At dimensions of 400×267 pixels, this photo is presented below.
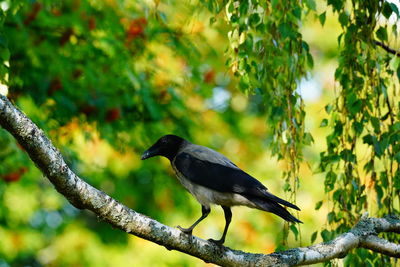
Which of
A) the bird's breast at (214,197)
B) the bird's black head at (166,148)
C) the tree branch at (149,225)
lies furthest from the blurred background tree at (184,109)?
the bird's black head at (166,148)

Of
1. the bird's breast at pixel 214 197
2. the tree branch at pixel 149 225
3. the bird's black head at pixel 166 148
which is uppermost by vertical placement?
the bird's black head at pixel 166 148

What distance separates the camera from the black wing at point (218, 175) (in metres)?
3.97

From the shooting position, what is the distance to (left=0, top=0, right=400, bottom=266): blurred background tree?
3.71 metres

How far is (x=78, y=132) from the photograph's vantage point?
6.74m

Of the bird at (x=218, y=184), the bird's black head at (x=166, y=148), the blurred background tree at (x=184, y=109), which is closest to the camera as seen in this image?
the blurred background tree at (x=184, y=109)

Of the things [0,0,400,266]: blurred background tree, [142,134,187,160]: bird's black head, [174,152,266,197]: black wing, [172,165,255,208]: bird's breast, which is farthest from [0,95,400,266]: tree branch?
[142,134,187,160]: bird's black head

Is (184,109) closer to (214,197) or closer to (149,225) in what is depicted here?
(214,197)

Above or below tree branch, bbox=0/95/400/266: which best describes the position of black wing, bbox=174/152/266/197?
above

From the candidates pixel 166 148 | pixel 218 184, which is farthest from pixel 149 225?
pixel 166 148

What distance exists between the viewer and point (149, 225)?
121 inches

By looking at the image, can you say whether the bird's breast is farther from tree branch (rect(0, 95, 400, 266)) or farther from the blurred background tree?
tree branch (rect(0, 95, 400, 266))

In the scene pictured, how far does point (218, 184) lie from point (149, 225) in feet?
3.77

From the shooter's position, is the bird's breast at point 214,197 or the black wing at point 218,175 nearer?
the black wing at point 218,175

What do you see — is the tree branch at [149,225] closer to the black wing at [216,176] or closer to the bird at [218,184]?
the bird at [218,184]
